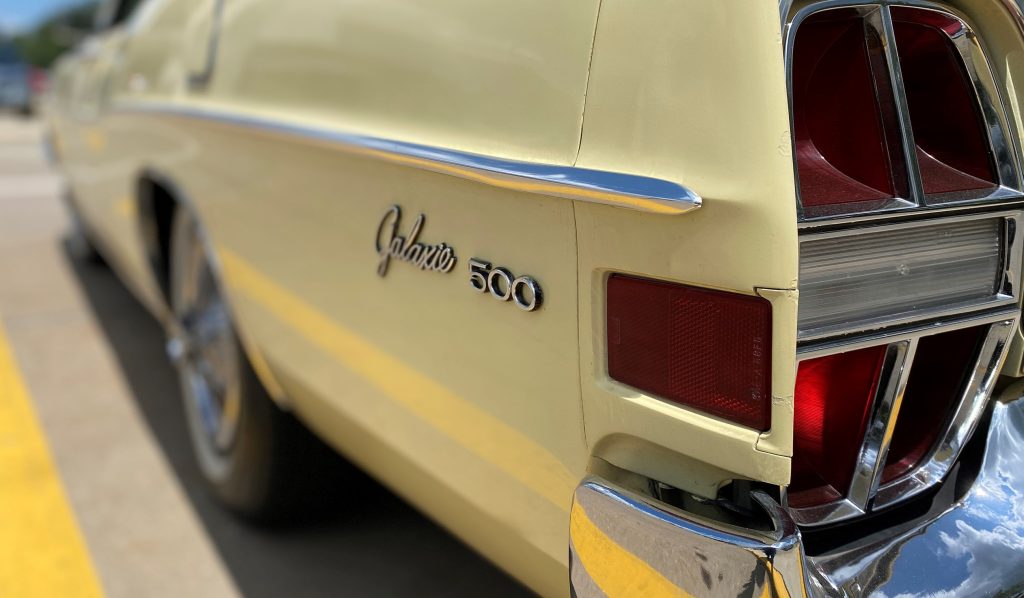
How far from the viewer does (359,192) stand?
5.15 ft

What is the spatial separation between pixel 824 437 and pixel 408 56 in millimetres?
900

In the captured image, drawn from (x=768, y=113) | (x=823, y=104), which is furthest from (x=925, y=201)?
(x=768, y=113)

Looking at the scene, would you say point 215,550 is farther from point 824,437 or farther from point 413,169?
point 824,437

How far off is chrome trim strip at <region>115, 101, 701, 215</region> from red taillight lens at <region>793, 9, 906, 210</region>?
0.67ft

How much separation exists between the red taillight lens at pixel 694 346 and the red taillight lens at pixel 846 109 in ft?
0.71

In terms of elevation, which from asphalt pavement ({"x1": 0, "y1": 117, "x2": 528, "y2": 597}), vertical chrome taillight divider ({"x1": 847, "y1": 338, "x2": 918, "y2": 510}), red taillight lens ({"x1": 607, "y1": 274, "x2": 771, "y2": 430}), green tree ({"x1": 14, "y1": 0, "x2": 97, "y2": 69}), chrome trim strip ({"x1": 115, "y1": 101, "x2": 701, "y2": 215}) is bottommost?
green tree ({"x1": 14, "y1": 0, "x2": 97, "y2": 69})

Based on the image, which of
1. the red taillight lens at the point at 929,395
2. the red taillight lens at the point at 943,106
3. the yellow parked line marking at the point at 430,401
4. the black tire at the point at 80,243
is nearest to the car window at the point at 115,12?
the black tire at the point at 80,243

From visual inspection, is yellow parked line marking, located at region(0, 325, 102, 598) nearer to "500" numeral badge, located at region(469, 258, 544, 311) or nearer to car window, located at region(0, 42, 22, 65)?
"500" numeral badge, located at region(469, 258, 544, 311)

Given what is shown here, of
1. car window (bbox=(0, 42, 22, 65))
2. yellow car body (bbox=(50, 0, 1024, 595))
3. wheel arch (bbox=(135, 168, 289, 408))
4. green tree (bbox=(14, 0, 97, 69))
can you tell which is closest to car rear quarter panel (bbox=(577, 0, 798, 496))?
yellow car body (bbox=(50, 0, 1024, 595))

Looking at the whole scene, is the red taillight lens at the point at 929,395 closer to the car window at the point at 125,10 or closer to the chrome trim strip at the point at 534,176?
the chrome trim strip at the point at 534,176

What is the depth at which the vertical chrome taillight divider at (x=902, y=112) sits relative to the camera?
1096 mm

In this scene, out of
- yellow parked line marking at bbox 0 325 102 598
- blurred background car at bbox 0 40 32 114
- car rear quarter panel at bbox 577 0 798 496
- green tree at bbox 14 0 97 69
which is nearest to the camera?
car rear quarter panel at bbox 577 0 798 496

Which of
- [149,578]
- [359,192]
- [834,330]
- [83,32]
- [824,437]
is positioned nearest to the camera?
[834,330]

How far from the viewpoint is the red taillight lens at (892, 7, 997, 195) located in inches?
47.0
